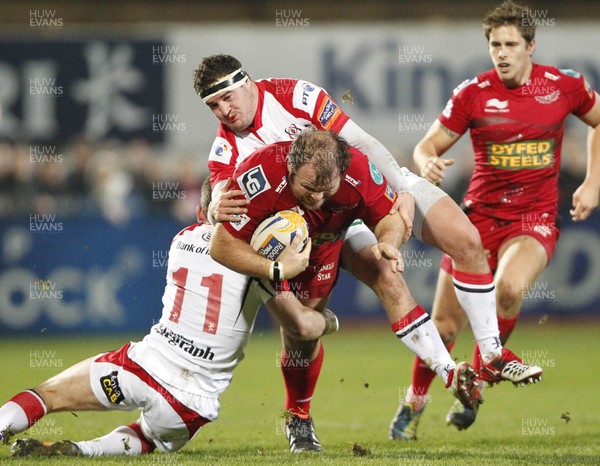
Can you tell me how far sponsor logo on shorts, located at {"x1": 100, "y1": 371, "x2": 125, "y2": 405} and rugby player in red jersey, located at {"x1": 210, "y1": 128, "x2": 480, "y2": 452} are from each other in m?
0.99

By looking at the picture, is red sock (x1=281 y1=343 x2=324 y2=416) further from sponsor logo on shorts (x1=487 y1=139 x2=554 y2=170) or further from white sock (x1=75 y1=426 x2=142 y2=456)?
sponsor logo on shorts (x1=487 y1=139 x2=554 y2=170)

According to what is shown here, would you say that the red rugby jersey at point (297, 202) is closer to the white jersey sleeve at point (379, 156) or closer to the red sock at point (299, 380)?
the white jersey sleeve at point (379, 156)

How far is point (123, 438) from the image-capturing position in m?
6.61

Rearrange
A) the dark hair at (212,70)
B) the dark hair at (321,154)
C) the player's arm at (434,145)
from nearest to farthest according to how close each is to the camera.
Answer: the dark hair at (321,154)
the dark hair at (212,70)
the player's arm at (434,145)

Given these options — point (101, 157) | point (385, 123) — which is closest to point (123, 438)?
point (101, 157)

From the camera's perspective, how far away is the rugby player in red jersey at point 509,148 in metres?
7.91

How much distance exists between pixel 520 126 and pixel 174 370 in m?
3.31

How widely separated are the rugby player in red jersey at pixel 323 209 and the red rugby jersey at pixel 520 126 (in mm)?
1702

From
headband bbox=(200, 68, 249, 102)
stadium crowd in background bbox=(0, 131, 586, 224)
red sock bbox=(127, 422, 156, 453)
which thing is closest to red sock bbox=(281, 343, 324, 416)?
red sock bbox=(127, 422, 156, 453)

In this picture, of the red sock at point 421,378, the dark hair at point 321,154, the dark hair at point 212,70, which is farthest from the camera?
the red sock at point 421,378

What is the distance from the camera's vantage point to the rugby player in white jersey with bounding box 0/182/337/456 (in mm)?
6449

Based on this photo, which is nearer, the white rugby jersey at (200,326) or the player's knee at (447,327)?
the white rugby jersey at (200,326)

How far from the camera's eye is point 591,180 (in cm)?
789

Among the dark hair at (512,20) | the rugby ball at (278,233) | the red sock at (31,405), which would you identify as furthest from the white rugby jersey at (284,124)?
the red sock at (31,405)
